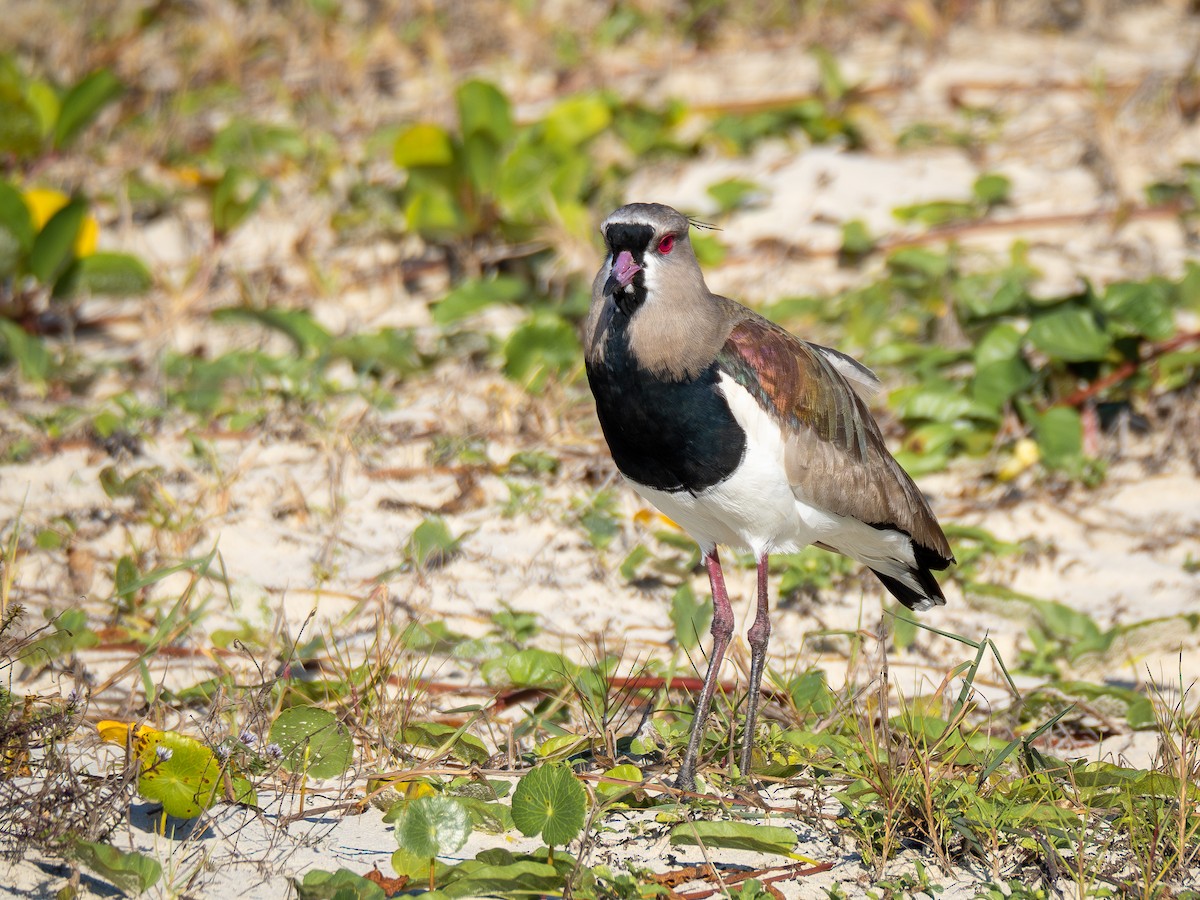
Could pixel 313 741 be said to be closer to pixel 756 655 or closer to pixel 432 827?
pixel 432 827

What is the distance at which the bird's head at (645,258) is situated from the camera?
291 cm

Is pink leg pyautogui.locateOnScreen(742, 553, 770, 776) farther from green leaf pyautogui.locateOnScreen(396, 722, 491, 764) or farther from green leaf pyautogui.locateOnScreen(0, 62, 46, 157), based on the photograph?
green leaf pyautogui.locateOnScreen(0, 62, 46, 157)

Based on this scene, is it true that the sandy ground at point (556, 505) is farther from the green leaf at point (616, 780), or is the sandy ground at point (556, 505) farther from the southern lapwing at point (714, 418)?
the southern lapwing at point (714, 418)

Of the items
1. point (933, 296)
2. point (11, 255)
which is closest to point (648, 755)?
point (933, 296)

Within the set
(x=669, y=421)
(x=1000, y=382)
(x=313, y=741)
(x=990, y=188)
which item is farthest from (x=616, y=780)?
(x=990, y=188)

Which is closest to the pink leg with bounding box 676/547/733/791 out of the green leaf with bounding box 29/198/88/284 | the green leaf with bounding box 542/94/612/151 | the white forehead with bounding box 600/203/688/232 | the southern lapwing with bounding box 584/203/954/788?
the southern lapwing with bounding box 584/203/954/788

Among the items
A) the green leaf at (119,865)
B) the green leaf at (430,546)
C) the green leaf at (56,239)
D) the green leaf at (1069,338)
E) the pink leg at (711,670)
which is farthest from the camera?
the green leaf at (56,239)

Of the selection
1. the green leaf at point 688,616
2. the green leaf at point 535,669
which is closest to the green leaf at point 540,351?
the green leaf at point 688,616

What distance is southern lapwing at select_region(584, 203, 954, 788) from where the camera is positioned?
115 inches

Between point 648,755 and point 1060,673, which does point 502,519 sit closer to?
point 648,755

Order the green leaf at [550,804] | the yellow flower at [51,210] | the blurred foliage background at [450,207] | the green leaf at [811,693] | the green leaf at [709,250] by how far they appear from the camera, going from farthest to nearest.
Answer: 1. the green leaf at [709,250]
2. the yellow flower at [51,210]
3. the blurred foliage background at [450,207]
4. the green leaf at [811,693]
5. the green leaf at [550,804]

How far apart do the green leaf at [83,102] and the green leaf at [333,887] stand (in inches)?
183

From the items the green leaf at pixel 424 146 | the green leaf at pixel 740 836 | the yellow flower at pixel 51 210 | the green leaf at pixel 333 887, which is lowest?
the green leaf at pixel 333 887

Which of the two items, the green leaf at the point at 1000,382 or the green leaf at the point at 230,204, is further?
the green leaf at the point at 230,204
